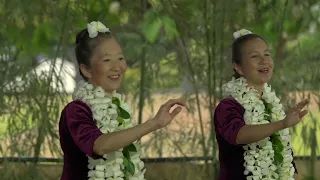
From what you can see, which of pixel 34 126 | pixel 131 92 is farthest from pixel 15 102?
pixel 131 92

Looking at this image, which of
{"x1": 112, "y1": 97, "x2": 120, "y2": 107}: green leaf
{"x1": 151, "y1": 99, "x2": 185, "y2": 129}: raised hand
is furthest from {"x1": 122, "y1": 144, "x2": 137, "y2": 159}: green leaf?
{"x1": 151, "y1": 99, "x2": 185, "y2": 129}: raised hand

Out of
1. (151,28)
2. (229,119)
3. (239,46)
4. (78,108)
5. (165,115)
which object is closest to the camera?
(165,115)

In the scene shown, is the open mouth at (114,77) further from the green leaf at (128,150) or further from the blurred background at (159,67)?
the blurred background at (159,67)

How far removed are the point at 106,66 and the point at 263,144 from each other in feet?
1.75

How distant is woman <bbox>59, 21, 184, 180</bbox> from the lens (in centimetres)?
175

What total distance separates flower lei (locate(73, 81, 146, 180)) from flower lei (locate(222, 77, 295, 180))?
13.5 inches

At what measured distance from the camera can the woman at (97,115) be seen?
1.75 m

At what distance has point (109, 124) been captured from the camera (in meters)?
1.81

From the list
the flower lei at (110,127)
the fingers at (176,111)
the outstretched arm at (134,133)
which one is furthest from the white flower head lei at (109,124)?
the fingers at (176,111)

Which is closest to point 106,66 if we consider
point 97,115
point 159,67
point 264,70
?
point 97,115

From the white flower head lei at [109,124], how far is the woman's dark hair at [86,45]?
0.04 ft

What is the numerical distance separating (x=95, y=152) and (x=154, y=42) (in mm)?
1668

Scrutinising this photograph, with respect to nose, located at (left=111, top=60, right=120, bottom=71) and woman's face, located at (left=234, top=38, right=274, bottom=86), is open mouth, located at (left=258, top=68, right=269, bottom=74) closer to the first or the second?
woman's face, located at (left=234, top=38, right=274, bottom=86)

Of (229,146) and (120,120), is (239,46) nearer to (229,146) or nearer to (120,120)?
(229,146)
